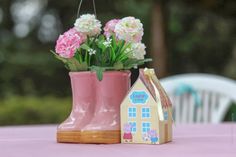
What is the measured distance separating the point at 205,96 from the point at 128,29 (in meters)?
1.21

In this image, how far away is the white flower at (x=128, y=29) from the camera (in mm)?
1256

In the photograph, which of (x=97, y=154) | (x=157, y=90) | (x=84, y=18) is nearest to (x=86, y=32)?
(x=84, y=18)

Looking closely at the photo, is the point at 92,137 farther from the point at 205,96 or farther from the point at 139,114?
the point at 205,96

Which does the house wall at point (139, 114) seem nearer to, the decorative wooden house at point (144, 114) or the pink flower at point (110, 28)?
the decorative wooden house at point (144, 114)

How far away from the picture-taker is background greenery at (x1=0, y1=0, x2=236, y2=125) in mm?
7645

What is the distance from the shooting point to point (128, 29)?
126 cm

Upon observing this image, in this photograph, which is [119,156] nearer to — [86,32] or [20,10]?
[86,32]

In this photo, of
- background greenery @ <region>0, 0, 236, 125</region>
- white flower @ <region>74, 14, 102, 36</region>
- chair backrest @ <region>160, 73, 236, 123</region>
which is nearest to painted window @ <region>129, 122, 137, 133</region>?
white flower @ <region>74, 14, 102, 36</region>

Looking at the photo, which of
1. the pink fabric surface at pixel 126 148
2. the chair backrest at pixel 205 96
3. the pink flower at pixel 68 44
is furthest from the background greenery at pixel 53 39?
the pink flower at pixel 68 44

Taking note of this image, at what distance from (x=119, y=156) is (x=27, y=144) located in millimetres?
301

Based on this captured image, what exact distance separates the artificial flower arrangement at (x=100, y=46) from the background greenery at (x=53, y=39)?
607cm

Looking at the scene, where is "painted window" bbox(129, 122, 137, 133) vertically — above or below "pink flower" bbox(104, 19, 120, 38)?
below

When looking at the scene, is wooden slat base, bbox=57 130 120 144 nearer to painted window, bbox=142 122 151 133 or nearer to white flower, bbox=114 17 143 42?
painted window, bbox=142 122 151 133

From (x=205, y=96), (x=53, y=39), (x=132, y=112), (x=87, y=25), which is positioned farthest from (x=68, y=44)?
(x=53, y=39)
